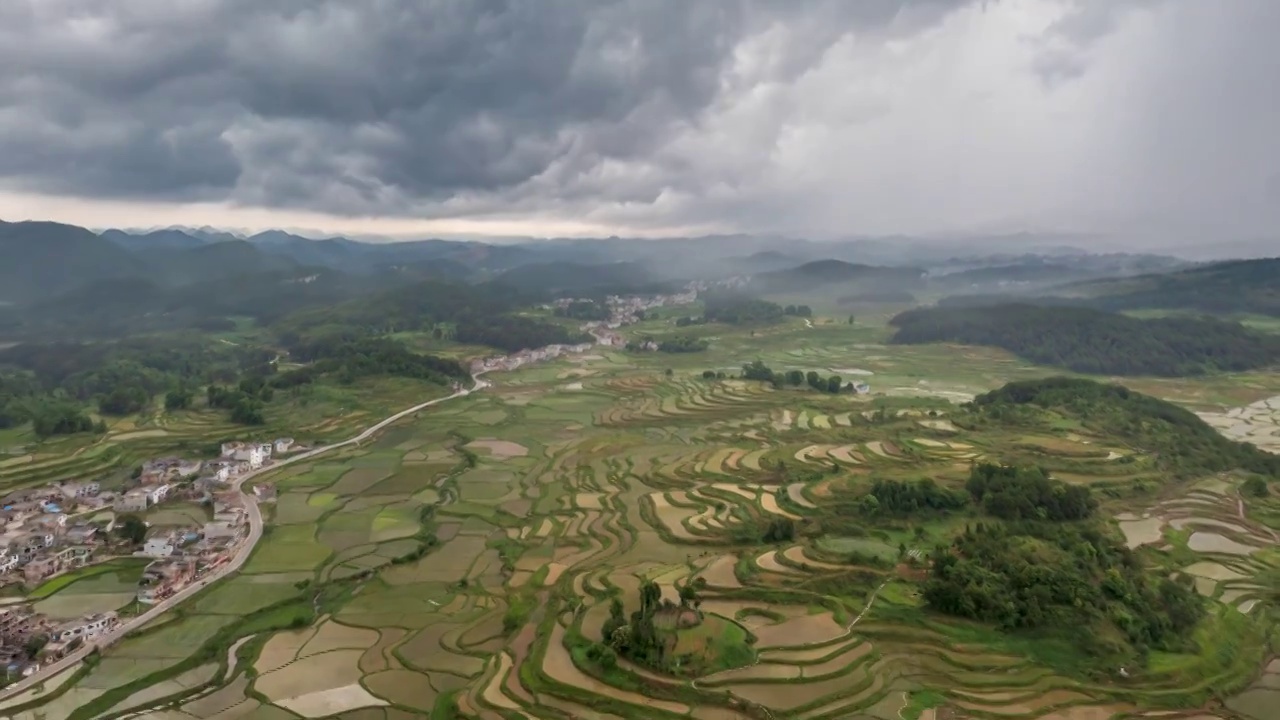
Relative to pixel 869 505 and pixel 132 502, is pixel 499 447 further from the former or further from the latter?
pixel 869 505

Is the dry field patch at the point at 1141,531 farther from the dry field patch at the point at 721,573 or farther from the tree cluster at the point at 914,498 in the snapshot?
the dry field patch at the point at 721,573

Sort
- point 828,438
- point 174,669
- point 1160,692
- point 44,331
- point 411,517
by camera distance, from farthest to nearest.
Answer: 1. point 44,331
2. point 828,438
3. point 411,517
4. point 174,669
5. point 1160,692

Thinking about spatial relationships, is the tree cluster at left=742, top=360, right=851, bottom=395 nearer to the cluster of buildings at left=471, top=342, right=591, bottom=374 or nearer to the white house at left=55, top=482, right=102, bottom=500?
the cluster of buildings at left=471, top=342, right=591, bottom=374

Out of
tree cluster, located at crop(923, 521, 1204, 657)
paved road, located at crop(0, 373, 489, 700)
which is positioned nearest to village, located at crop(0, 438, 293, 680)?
paved road, located at crop(0, 373, 489, 700)

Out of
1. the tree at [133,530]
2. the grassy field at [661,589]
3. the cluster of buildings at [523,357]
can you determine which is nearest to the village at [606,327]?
the cluster of buildings at [523,357]

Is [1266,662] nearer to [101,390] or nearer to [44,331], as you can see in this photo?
[101,390]

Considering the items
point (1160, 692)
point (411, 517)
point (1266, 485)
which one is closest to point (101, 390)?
point (411, 517)
